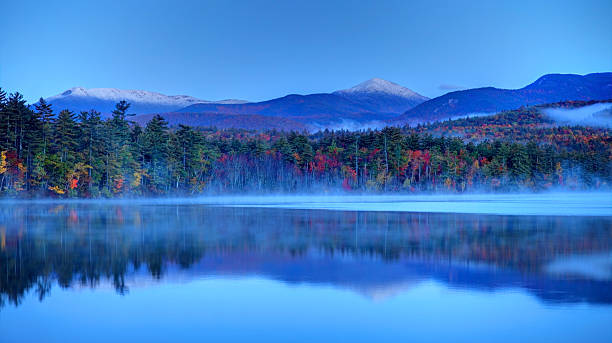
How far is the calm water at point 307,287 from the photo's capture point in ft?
28.0

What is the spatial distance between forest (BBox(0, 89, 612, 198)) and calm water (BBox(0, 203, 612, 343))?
144ft

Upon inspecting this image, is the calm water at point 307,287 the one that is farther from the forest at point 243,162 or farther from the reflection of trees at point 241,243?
the forest at point 243,162

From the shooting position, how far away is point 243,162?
93.4m

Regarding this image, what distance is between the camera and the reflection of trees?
530 inches

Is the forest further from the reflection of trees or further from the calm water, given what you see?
the calm water

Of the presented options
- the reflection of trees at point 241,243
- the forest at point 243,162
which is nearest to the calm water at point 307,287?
the reflection of trees at point 241,243

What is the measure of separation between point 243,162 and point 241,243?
75.3 m

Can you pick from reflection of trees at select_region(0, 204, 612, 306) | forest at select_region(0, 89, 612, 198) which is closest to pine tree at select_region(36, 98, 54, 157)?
forest at select_region(0, 89, 612, 198)

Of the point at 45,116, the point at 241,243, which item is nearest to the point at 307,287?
the point at 241,243

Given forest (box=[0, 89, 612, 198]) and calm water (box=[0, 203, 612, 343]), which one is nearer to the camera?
calm water (box=[0, 203, 612, 343])

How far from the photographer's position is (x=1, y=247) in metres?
17.2

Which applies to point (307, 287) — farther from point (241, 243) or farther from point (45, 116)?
point (45, 116)

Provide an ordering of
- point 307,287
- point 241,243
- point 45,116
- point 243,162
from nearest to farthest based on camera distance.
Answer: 1. point 307,287
2. point 241,243
3. point 45,116
4. point 243,162

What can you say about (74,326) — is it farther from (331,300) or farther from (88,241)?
(88,241)
